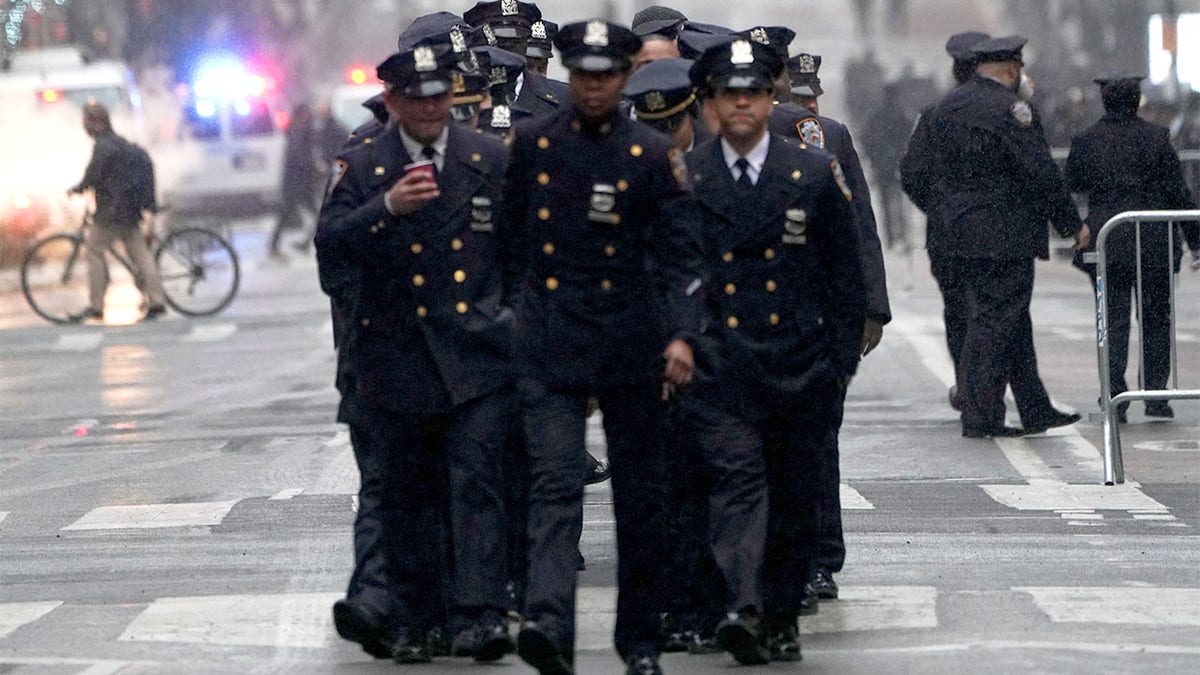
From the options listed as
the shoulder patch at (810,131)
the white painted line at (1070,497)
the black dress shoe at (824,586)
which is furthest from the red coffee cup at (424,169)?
the white painted line at (1070,497)

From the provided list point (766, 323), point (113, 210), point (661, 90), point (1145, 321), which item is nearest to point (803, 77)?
point (661, 90)

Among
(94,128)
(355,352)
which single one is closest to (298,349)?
(94,128)

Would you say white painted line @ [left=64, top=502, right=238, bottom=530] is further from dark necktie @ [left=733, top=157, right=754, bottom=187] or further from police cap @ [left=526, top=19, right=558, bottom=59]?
dark necktie @ [left=733, top=157, right=754, bottom=187]

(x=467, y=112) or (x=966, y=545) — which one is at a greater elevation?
(x=467, y=112)

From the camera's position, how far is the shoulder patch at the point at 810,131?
28.7 feet

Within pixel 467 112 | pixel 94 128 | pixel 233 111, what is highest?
pixel 467 112

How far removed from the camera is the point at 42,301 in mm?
22875

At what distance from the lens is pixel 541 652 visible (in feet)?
23.1

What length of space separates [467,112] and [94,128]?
1401cm

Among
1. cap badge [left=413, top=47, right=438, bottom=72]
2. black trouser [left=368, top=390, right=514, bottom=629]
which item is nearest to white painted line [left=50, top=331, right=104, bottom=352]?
black trouser [left=368, top=390, right=514, bottom=629]

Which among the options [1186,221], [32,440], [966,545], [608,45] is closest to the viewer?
[608,45]

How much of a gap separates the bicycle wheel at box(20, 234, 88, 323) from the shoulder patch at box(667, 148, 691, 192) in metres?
15.2

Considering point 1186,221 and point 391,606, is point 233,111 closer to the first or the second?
point 1186,221

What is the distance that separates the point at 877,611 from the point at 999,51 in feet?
16.4
